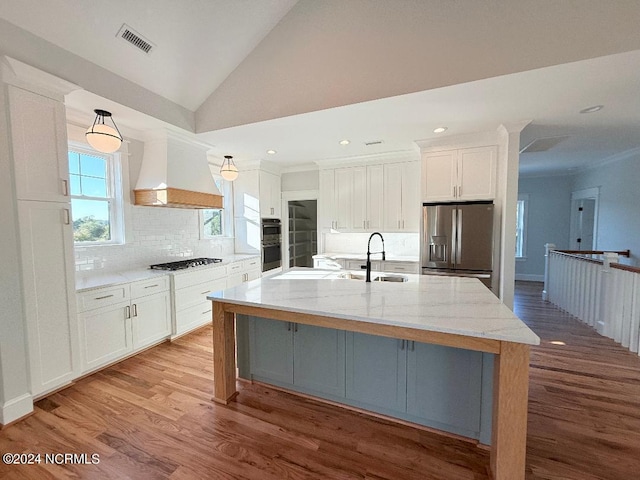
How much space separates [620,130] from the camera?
3441 millimetres

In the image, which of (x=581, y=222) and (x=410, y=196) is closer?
(x=410, y=196)

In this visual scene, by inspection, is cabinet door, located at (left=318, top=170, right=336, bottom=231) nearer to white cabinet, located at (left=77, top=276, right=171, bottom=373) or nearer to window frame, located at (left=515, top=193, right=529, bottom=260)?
white cabinet, located at (left=77, top=276, right=171, bottom=373)

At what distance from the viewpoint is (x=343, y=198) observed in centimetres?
479

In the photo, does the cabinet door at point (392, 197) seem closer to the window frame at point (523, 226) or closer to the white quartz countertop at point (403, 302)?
the white quartz countertop at point (403, 302)

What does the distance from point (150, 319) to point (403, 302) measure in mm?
2810

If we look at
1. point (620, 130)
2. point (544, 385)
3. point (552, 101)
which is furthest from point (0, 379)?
point (620, 130)

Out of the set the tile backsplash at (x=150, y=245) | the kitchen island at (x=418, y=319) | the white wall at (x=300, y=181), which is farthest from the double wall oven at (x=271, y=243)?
the kitchen island at (x=418, y=319)

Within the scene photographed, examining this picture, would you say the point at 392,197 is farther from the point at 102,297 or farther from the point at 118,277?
the point at 102,297

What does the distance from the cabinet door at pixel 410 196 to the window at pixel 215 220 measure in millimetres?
2954

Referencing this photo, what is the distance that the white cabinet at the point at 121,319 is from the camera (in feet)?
8.38

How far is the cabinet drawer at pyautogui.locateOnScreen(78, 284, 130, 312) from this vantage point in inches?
98.3

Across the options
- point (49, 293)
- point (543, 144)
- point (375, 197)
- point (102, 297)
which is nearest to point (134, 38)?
point (49, 293)

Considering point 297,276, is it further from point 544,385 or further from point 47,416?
point 544,385

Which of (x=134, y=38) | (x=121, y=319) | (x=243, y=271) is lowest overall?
(x=121, y=319)
